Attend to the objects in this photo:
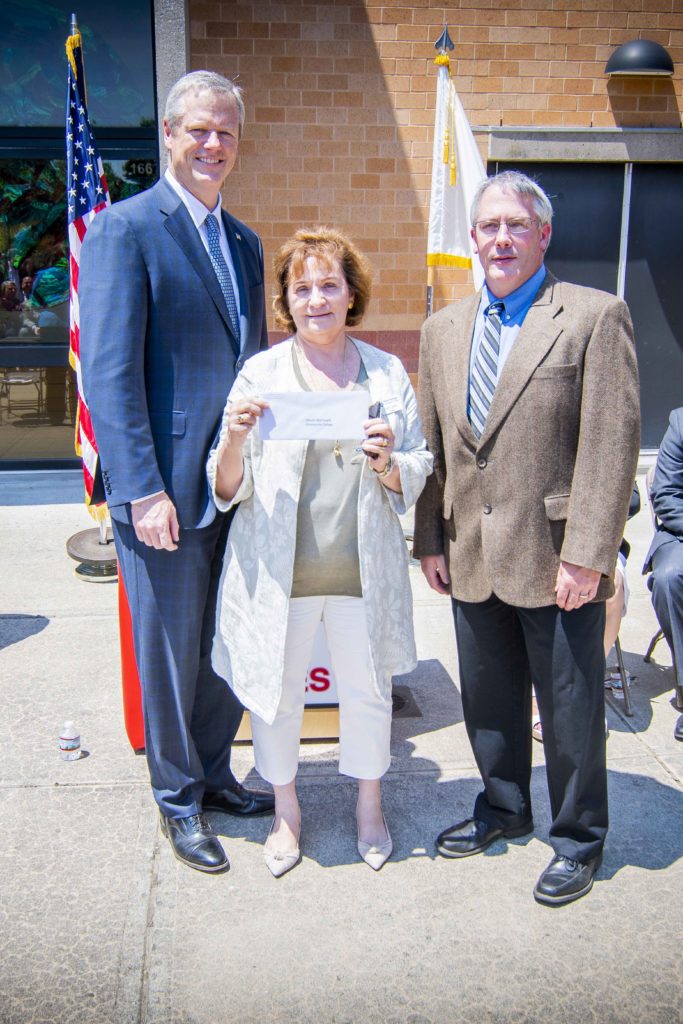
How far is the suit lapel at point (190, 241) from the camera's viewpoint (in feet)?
8.98

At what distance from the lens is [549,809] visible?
3.24 meters

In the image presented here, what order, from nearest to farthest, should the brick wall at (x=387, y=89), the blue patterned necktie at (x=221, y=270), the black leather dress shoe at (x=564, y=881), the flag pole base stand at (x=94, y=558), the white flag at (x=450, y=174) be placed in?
the black leather dress shoe at (x=564, y=881) < the blue patterned necktie at (x=221, y=270) < the flag pole base stand at (x=94, y=558) < the white flag at (x=450, y=174) < the brick wall at (x=387, y=89)

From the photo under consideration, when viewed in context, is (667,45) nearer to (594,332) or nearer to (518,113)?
(518,113)

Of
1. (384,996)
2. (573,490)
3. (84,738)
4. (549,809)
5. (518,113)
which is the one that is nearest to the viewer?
(384,996)

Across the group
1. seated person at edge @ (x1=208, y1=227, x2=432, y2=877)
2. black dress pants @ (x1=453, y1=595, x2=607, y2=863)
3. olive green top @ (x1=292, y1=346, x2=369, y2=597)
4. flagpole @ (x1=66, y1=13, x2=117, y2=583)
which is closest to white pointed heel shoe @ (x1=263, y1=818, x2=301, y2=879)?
seated person at edge @ (x1=208, y1=227, x2=432, y2=877)

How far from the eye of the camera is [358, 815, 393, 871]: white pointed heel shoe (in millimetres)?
2908

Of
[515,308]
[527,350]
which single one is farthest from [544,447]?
[515,308]

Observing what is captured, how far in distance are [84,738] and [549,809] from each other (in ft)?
6.07

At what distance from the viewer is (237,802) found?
322cm

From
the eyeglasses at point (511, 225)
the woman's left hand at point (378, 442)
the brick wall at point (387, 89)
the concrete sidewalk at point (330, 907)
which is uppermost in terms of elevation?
the brick wall at point (387, 89)

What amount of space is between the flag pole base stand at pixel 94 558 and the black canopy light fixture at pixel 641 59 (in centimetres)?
546

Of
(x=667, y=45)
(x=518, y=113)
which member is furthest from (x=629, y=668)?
(x=667, y=45)

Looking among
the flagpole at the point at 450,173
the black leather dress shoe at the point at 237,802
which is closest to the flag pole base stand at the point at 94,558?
the black leather dress shoe at the point at 237,802

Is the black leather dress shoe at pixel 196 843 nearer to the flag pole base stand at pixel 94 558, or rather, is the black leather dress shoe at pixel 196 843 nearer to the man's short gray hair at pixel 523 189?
the man's short gray hair at pixel 523 189
